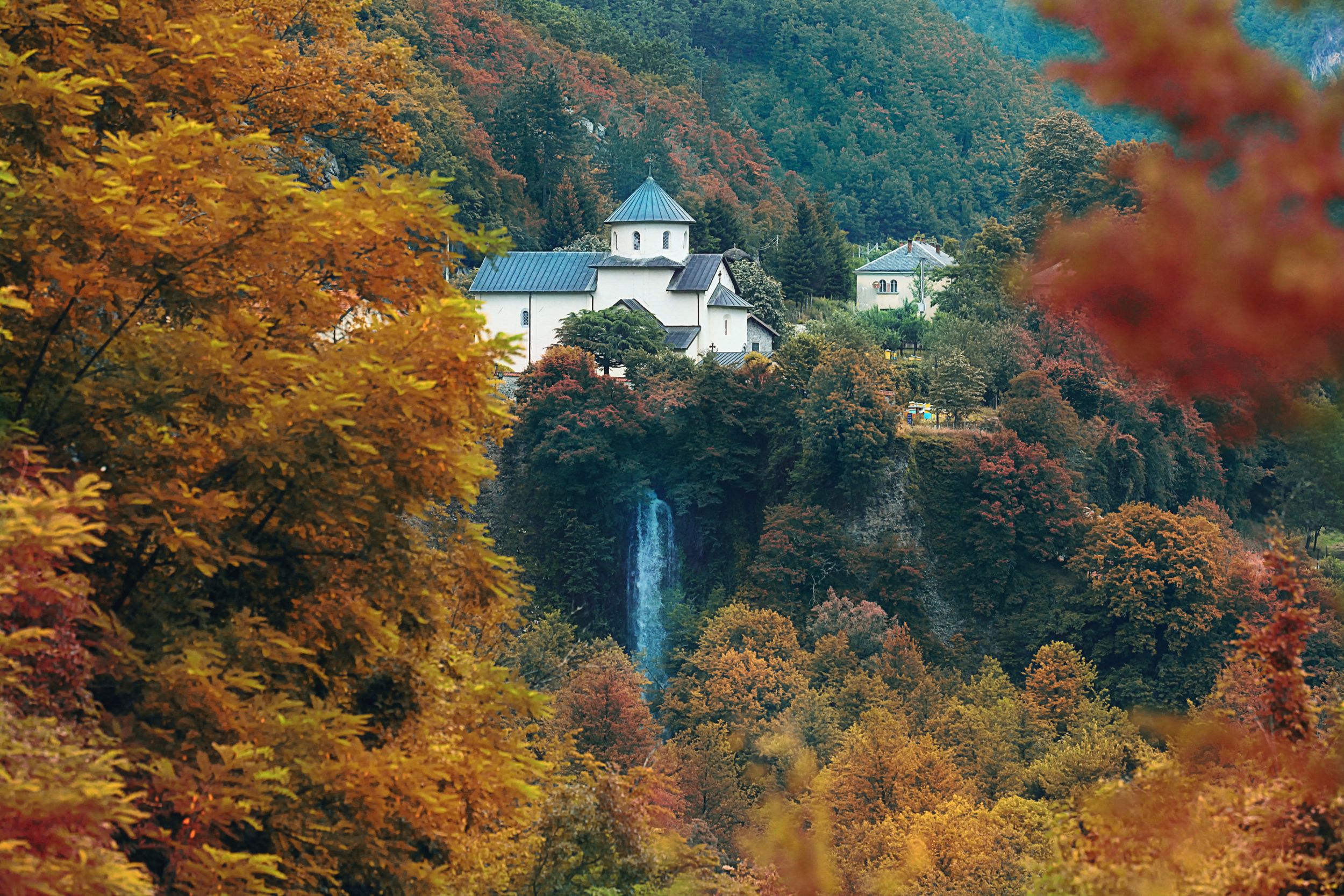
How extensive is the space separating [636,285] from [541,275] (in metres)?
3.65

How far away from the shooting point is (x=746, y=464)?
41781 millimetres

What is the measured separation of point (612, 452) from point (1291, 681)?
3303cm

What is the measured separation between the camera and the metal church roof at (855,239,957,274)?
6762cm

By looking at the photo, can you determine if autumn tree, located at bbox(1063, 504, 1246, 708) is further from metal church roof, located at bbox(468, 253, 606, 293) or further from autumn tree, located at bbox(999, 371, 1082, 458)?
metal church roof, located at bbox(468, 253, 606, 293)

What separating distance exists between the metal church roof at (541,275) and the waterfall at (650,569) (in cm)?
1082

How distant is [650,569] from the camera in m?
42.2

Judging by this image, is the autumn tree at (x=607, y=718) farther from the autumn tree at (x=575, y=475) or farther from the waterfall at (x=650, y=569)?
the waterfall at (x=650, y=569)

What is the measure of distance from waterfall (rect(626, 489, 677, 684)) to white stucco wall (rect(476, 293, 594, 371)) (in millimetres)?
10041

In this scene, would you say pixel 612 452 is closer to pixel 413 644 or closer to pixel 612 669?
pixel 612 669

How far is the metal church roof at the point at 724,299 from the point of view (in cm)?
4909

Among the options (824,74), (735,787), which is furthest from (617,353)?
(824,74)

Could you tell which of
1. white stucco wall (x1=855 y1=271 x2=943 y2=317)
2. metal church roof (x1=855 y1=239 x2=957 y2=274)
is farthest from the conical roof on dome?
metal church roof (x1=855 y1=239 x2=957 y2=274)

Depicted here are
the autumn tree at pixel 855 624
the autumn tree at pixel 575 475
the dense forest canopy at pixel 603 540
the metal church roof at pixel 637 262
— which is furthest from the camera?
the metal church roof at pixel 637 262

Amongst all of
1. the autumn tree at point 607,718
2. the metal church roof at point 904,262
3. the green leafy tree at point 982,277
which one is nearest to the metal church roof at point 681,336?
the green leafy tree at point 982,277
